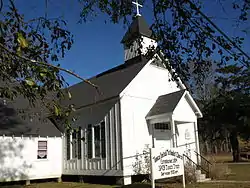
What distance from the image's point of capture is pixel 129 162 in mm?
14750

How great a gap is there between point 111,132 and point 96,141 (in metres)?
1.54

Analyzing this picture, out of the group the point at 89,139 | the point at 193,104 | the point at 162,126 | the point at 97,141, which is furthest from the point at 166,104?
the point at 89,139

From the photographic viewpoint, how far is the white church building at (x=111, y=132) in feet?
49.9

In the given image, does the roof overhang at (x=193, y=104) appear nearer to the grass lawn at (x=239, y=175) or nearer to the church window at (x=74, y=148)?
the grass lawn at (x=239, y=175)

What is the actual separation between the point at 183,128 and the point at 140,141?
13.0 ft

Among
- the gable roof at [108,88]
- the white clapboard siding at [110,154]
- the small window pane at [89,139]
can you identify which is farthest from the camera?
the small window pane at [89,139]

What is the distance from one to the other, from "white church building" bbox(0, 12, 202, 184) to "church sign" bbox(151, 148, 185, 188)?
308cm

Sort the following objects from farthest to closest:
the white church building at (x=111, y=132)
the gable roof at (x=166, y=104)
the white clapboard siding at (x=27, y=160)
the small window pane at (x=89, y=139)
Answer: the small window pane at (x=89, y=139), the white clapboard siding at (x=27, y=160), the gable roof at (x=166, y=104), the white church building at (x=111, y=132)

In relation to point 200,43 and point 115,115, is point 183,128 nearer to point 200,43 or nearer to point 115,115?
point 115,115

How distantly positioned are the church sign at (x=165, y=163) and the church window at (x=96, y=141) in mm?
4705

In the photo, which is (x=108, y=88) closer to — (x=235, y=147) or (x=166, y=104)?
(x=166, y=104)

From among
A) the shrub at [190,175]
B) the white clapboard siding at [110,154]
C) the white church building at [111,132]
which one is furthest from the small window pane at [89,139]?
the shrub at [190,175]

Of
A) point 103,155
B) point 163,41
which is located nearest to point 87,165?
point 103,155

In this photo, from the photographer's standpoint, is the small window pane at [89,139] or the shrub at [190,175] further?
the small window pane at [89,139]
